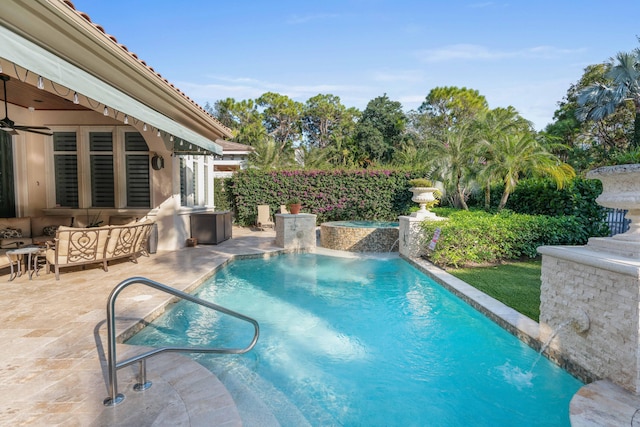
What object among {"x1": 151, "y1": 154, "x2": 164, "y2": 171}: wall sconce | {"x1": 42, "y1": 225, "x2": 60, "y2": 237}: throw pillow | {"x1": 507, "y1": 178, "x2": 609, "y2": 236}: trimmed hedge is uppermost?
{"x1": 151, "y1": 154, "x2": 164, "y2": 171}: wall sconce

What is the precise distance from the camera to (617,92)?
24.6 m

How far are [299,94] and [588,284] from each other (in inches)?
2100

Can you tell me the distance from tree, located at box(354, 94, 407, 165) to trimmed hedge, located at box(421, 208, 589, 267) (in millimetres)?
28300

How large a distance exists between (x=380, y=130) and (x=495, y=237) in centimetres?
3189

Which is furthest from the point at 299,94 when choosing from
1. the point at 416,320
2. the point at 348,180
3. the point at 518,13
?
the point at 416,320

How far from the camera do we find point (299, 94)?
175ft

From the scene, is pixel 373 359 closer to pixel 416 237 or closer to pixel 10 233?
pixel 416 237

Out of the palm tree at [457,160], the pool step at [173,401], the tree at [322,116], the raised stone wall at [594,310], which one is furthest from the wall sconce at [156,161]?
the tree at [322,116]

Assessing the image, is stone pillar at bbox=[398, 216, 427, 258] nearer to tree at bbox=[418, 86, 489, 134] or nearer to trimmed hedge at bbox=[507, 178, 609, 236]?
trimmed hedge at bbox=[507, 178, 609, 236]

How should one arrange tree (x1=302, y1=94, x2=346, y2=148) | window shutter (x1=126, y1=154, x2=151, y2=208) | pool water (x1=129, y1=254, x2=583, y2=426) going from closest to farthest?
pool water (x1=129, y1=254, x2=583, y2=426) < window shutter (x1=126, y1=154, x2=151, y2=208) < tree (x1=302, y1=94, x2=346, y2=148)

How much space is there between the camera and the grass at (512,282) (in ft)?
20.7

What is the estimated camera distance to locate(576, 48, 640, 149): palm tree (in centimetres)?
2360

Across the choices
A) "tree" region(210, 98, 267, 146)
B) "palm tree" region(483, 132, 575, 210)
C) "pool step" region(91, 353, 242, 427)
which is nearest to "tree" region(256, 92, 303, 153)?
"tree" region(210, 98, 267, 146)

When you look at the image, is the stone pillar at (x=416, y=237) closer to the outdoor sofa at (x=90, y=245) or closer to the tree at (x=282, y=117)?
the outdoor sofa at (x=90, y=245)
